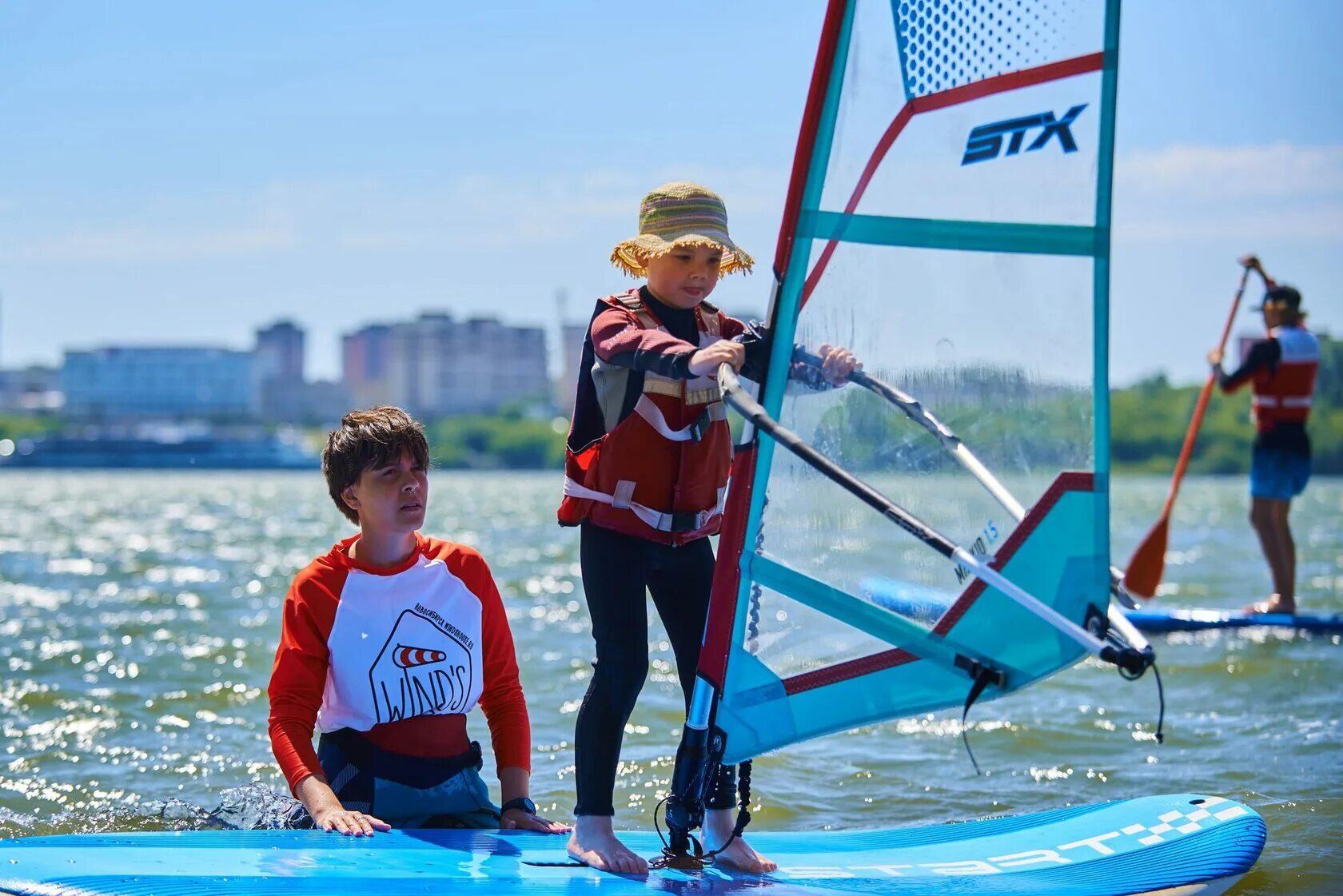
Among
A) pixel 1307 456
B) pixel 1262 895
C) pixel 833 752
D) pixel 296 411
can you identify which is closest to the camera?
pixel 1262 895

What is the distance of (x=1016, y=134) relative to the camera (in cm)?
314

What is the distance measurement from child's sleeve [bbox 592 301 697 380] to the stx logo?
27.7 inches

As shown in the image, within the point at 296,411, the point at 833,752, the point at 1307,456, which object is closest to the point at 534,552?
the point at 1307,456

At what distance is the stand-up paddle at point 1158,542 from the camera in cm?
946

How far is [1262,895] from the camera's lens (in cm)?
403

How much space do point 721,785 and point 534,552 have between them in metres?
16.2

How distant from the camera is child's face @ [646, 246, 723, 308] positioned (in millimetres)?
3449

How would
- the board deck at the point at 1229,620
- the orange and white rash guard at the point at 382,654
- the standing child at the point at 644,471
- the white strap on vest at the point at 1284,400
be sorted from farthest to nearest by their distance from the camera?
the white strap on vest at the point at 1284,400 → the board deck at the point at 1229,620 → the orange and white rash guard at the point at 382,654 → the standing child at the point at 644,471

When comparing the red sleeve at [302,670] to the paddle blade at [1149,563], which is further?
the paddle blade at [1149,563]

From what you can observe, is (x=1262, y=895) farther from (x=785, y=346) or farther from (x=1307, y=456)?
(x=1307, y=456)

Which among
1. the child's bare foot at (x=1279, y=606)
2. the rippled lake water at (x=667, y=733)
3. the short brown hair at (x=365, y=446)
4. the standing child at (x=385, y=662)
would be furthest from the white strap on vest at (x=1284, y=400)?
the short brown hair at (x=365, y=446)

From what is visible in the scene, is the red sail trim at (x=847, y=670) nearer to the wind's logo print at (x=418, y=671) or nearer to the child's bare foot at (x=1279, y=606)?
the wind's logo print at (x=418, y=671)

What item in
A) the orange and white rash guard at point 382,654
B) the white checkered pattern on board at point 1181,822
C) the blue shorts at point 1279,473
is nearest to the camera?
the orange and white rash guard at point 382,654

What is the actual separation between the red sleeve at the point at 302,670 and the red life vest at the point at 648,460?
582 mm
